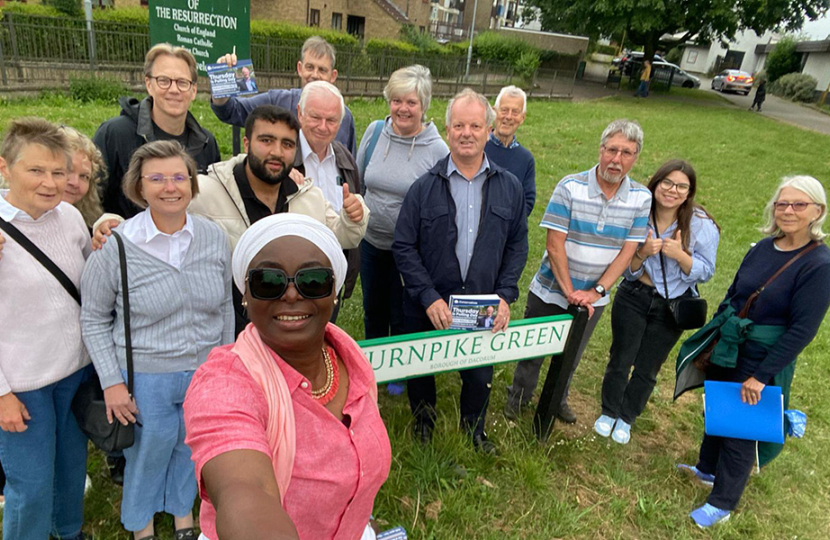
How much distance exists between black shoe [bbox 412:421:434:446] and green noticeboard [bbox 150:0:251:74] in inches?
155

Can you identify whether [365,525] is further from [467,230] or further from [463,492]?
[467,230]

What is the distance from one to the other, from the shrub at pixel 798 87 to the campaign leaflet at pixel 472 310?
137ft

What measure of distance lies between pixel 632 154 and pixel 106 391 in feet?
10.6

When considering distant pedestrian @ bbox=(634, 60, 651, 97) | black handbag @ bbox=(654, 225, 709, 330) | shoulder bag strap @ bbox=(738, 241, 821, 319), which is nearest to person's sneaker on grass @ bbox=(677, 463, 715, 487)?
black handbag @ bbox=(654, 225, 709, 330)

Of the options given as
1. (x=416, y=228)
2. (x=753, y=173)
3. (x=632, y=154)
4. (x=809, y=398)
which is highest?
(x=632, y=154)

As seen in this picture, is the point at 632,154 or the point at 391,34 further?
the point at 391,34

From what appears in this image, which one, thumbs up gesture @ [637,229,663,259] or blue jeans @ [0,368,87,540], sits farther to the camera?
thumbs up gesture @ [637,229,663,259]

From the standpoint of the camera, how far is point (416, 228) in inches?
124

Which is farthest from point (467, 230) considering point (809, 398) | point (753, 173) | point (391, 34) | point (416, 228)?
point (391, 34)

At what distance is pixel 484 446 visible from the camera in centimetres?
355

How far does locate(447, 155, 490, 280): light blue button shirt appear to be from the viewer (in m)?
3.12

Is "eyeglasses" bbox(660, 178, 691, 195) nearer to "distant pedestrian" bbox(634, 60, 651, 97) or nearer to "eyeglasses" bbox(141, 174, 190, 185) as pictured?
"eyeglasses" bbox(141, 174, 190, 185)

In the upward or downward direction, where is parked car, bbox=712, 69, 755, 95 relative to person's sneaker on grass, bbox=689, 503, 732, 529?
upward

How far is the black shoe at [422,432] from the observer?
3498 mm
